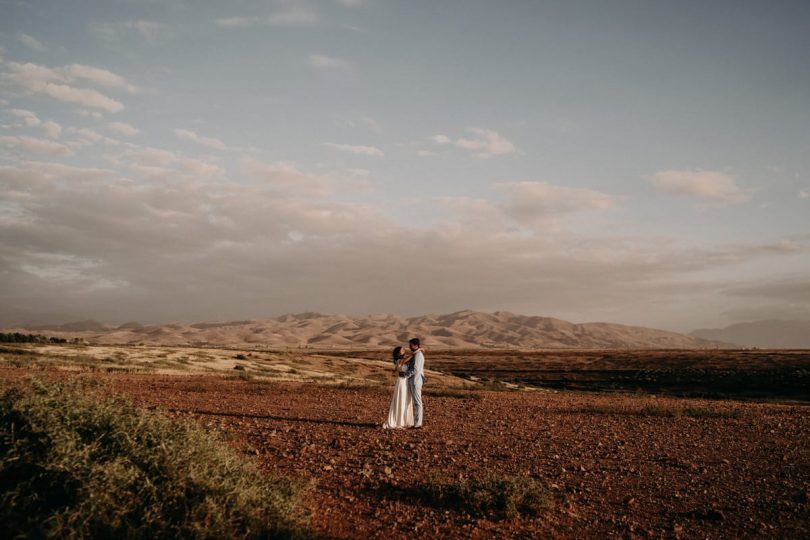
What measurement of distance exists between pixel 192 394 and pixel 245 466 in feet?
43.1

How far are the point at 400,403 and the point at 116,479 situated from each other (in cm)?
860

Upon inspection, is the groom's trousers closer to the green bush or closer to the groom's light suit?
the groom's light suit

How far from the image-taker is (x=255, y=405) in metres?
15.9

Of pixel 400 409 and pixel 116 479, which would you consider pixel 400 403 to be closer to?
pixel 400 409

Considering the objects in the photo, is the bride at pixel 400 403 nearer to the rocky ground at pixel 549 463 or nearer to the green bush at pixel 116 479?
the rocky ground at pixel 549 463

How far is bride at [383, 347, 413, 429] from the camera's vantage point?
12641 mm

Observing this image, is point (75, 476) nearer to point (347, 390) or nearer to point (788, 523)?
point (788, 523)

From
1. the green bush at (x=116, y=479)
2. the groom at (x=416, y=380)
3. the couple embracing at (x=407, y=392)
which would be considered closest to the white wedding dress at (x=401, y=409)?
the couple embracing at (x=407, y=392)

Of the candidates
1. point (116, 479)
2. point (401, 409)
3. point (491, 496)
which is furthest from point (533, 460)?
point (116, 479)

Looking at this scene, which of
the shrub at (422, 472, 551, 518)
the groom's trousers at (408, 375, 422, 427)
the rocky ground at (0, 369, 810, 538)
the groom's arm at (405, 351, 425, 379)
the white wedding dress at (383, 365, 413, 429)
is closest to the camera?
the rocky ground at (0, 369, 810, 538)

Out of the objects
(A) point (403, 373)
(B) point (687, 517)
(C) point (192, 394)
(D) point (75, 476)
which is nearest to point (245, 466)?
(D) point (75, 476)

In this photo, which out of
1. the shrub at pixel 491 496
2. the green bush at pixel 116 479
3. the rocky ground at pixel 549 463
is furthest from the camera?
the shrub at pixel 491 496

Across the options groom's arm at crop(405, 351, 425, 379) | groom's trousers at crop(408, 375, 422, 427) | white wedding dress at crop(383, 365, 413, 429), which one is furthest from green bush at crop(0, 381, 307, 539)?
groom's arm at crop(405, 351, 425, 379)

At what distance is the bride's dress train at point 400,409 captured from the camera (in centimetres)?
1262
